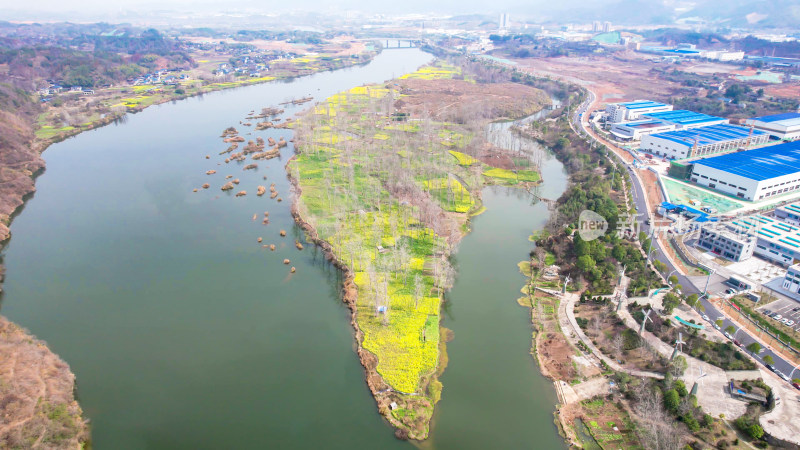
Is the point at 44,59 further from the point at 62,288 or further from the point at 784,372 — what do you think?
the point at 784,372

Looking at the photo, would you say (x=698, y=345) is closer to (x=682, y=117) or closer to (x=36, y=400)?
(x=36, y=400)

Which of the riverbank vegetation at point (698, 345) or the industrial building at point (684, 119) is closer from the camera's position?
the riverbank vegetation at point (698, 345)

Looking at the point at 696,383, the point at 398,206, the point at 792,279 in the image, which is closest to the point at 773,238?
the point at 792,279

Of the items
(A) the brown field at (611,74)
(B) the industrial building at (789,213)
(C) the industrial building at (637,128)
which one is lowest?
(B) the industrial building at (789,213)

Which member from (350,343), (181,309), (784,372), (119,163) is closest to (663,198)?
(784,372)

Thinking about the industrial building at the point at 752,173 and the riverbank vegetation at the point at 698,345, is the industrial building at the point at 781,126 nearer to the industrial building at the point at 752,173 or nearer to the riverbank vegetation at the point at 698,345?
the industrial building at the point at 752,173

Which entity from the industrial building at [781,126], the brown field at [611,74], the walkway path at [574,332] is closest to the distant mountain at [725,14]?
the brown field at [611,74]

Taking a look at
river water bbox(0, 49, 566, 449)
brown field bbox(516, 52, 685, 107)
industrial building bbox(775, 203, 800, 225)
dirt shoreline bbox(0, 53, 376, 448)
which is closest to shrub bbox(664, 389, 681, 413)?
river water bbox(0, 49, 566, 449)
